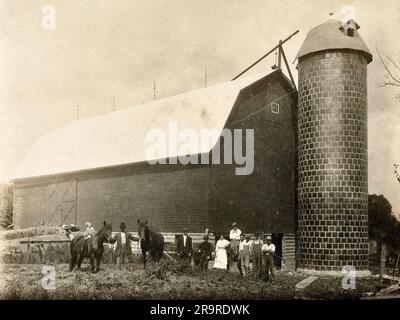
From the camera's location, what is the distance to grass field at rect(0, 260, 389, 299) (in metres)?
13.6

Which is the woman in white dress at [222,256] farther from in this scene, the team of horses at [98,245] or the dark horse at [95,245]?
the dark horse at [95,245]

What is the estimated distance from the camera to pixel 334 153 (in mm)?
20438

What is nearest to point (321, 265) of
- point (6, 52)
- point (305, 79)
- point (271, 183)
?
point (271, 183)

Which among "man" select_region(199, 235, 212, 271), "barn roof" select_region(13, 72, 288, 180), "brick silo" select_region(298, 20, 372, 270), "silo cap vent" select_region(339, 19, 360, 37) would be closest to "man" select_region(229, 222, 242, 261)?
"man" select_region(199, 235, 212, 271)

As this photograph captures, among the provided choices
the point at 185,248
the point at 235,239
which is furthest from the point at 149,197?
the point at 235,239

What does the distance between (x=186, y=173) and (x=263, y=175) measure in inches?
146

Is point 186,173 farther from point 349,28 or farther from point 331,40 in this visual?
point 349,28

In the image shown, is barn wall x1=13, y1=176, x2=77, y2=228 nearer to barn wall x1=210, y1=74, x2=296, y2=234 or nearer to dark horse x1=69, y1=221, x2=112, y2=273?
barn wall x1=210, y1=74, x2=296, y2=234

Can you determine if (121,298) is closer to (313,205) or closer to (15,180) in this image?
(313,205)

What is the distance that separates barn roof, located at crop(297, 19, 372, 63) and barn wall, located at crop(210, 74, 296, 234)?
3633 mm

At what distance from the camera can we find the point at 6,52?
1478 centimetres

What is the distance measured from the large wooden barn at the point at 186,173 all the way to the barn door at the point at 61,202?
0.18ft
